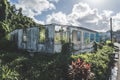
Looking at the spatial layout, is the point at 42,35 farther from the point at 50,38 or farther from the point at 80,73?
the point at 80,73

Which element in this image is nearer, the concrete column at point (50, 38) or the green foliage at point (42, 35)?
the concrete column at point (50, 38)

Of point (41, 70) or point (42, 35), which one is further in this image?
point (42, 35)

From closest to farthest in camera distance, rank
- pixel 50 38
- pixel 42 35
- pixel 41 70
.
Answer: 1. pixel 41 70
2. pixel 50 38
3. pixel 42 35

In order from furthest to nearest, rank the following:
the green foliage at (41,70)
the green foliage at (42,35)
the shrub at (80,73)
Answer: the green foliage at (42,35) → the green foliage at (41,70) → the shrub at (80,73)

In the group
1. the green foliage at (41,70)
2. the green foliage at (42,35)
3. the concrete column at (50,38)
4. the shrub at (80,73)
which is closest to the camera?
the shrub at (80,73)

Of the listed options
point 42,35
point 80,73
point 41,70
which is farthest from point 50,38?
point 80,73

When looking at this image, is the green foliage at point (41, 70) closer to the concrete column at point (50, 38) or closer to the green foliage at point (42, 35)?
the concrete column at point (50, 38)

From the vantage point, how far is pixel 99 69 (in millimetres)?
16328

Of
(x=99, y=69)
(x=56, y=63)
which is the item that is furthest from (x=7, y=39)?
(x=99, y=69)

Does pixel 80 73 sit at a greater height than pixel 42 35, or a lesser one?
lesser

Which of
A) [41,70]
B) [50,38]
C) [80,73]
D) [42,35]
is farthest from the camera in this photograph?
[42,35]

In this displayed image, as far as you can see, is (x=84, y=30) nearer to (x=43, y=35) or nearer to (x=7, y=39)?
(x=43, y=35)

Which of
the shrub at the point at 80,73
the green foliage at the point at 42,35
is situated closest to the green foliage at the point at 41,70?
the shrub at the point at 80,73

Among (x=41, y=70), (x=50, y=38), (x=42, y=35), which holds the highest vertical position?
(x=42, y=35)
